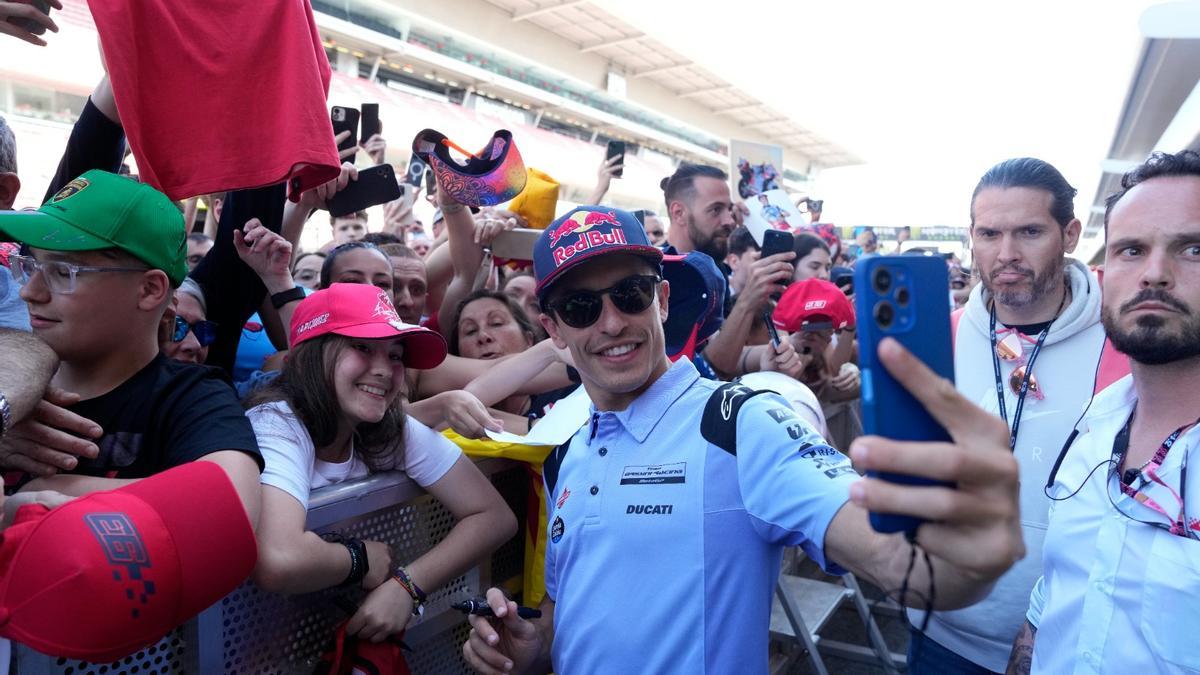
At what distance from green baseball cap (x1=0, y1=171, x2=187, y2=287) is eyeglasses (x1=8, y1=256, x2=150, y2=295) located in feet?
0.17

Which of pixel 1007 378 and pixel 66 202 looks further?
pixel 1007 378

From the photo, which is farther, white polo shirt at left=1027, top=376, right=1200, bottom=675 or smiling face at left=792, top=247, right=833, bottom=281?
smiling face at left=792, top=247, right=833, bottom=281

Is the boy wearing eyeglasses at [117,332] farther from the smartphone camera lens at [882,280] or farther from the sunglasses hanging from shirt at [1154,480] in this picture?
the sunglasses hanging from shirt at [1154,480]

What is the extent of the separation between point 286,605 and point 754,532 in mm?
1289

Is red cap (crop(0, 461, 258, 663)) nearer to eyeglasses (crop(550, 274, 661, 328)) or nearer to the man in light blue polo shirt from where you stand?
the man in light blue polo shirt

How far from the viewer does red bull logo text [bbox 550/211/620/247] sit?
1.89 m

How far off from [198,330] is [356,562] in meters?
1.34

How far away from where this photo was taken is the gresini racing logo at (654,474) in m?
1.73

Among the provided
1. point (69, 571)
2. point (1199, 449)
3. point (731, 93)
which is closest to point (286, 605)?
point (69, 571)

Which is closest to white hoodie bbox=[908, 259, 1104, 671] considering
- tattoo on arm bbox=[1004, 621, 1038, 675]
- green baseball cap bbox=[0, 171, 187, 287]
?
tattoo on arm bbox=[1004, 621, 1038, 675]

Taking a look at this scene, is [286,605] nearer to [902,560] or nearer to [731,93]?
[902,560]

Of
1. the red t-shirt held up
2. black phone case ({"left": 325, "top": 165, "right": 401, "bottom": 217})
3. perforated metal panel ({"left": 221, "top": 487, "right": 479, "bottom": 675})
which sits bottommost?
perforated metal panel ({"left": 221, "top": 487, "right": 479, "bottom": 675})

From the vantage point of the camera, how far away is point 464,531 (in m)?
2.31

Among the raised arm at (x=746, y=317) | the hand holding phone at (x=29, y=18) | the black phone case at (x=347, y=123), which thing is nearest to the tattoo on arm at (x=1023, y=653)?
the raised arm at (x=746, y=317)
